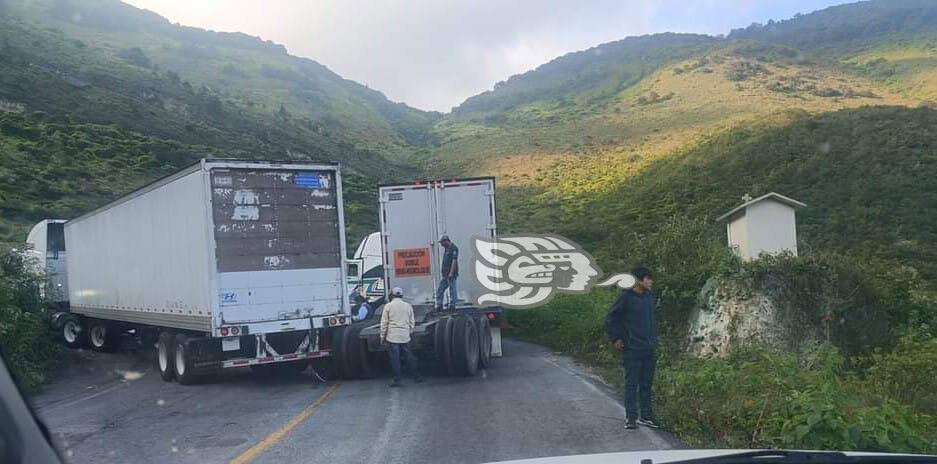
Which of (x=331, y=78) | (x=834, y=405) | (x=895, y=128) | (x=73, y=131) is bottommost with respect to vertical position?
(x=834, y=405)

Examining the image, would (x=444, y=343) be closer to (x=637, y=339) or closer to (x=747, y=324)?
(x=637, y=339)

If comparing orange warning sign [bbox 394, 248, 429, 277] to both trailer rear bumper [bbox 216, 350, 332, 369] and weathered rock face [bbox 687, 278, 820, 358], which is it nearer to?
trailer rear bumper [bbox 216, 350, 332, 369]

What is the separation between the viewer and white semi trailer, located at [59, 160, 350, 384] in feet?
40.9

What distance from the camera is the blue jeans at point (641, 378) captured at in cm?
855

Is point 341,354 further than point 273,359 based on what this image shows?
Yes

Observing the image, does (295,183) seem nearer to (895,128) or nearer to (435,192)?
(435,192)

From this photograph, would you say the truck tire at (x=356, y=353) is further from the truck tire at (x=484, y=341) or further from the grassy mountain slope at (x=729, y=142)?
the grassy mountain slope at (x=729, y=142)

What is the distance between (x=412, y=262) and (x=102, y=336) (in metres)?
9.19

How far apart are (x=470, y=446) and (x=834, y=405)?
3380mm

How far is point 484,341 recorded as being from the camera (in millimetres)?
14492

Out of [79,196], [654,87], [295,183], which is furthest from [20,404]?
[654,87]

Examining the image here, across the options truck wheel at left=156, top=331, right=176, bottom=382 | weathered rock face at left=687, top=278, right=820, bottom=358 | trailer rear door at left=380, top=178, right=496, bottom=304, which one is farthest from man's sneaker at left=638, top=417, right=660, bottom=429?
truck wheel at left=156, top=331, right=176, bottom=382

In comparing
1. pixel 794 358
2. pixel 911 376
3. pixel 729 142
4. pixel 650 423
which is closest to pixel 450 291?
pixel 794 358

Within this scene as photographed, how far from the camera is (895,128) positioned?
41594 mm
